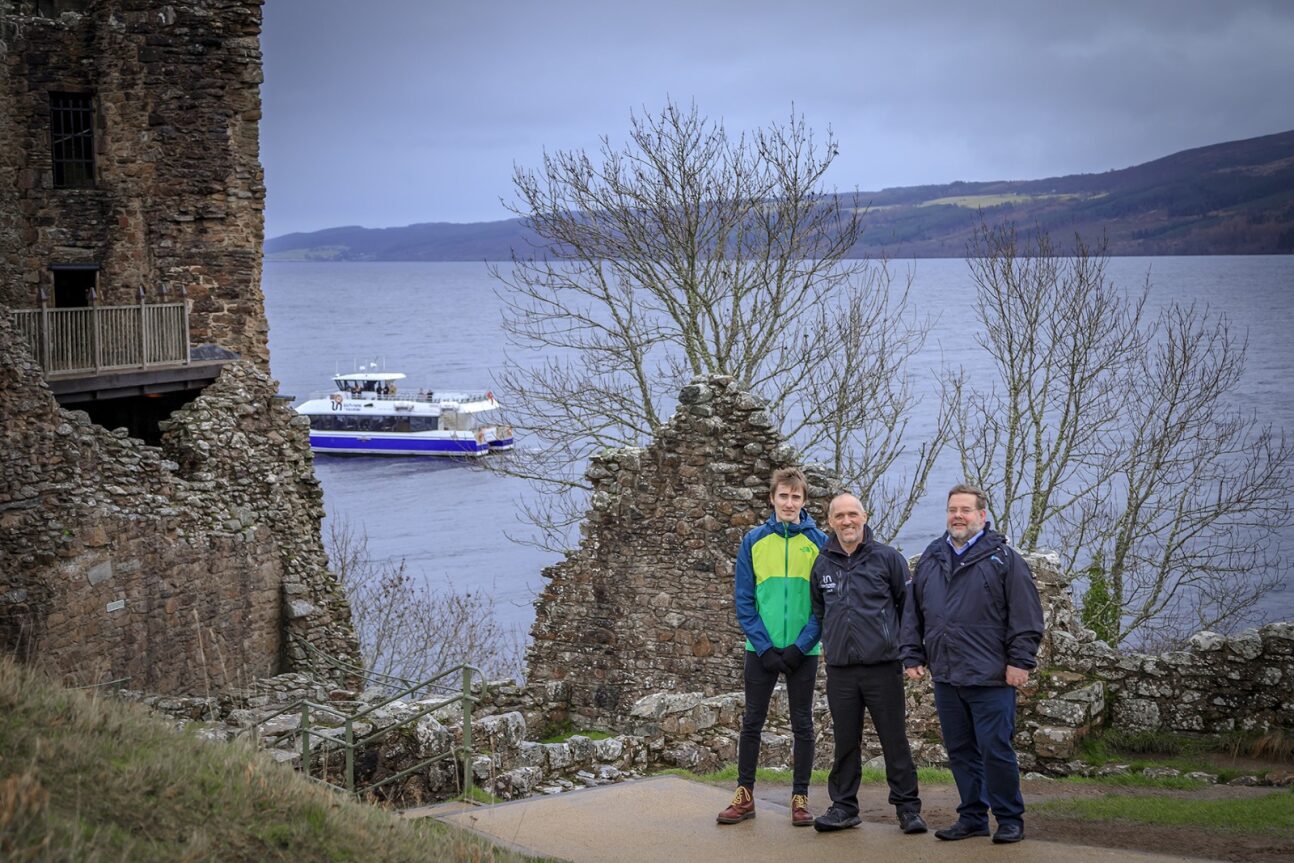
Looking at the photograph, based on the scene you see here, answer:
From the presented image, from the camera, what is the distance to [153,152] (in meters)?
22.0

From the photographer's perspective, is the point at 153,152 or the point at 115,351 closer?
the point at 115,351

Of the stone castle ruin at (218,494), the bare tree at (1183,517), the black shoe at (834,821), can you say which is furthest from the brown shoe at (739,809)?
the bare tree at (1183,517)

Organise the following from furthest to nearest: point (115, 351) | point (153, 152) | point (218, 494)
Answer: point (153, 152) < point (115, 351) < point (218, 494)

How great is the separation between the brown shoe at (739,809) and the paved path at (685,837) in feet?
0.18

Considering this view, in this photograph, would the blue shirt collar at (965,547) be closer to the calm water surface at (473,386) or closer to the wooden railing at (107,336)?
the wooden railing at (107,336)

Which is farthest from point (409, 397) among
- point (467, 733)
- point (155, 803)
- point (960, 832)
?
point (155, 803)

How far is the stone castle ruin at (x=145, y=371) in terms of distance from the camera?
15953 mm

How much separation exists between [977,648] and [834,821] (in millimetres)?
1507

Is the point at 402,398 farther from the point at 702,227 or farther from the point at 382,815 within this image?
the point at 382,815

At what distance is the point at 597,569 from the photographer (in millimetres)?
16609

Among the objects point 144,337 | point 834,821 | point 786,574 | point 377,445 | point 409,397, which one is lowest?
point 377,445

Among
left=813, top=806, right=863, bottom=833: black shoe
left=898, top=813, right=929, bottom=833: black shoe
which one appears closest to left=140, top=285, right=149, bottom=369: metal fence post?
left=813, top=806, right=863, bottom=833: black shoe

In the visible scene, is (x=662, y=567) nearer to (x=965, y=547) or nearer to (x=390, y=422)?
(x=965, y=547)

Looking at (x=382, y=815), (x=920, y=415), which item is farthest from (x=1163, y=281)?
(x=382, y=815)
